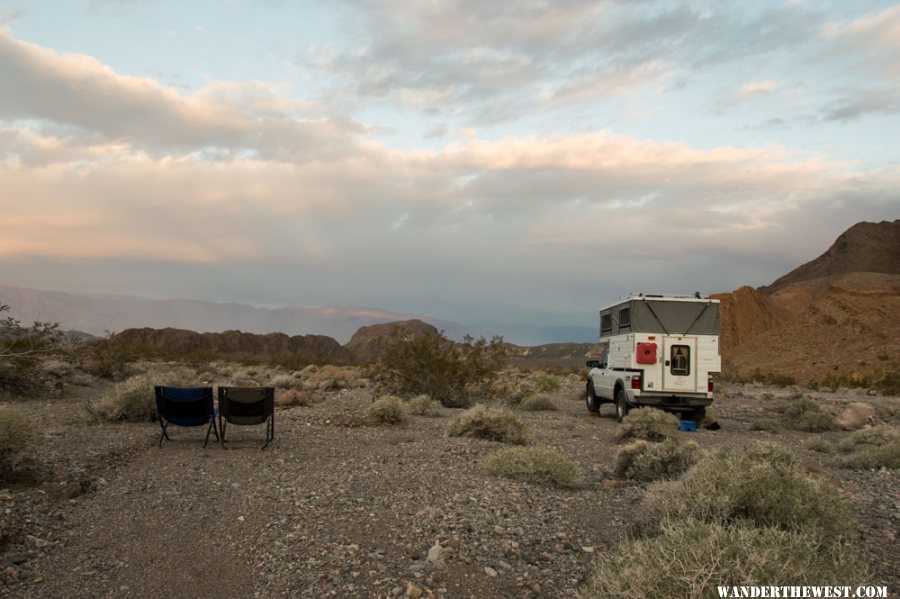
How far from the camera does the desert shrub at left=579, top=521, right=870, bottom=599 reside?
3193 mm

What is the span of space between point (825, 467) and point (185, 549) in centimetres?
892

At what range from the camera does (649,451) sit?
8.16 meters

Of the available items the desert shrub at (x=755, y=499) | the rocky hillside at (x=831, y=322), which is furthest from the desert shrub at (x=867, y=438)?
the rocky hillside at (x=831, y=322)

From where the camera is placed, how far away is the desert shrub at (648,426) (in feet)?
37.9

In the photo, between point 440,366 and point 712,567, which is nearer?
point 712,567

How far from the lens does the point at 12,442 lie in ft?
24.3

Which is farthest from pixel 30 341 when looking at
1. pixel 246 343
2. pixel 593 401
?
pixel 246 343

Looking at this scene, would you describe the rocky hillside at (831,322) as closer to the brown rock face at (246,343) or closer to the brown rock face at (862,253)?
the brown rock face at (862,253)

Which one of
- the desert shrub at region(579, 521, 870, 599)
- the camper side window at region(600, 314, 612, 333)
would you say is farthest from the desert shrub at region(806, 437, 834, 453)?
the desert shrub at region(579, 521, 870, 599)

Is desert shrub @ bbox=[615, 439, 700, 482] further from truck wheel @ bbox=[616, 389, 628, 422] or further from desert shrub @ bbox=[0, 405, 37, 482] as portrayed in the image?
desert shrub @ bbox=[0, 405, 37, 482]

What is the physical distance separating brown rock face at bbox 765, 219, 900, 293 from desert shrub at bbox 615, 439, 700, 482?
6905 cm

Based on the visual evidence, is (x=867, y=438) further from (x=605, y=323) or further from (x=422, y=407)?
(x=422, y=407)

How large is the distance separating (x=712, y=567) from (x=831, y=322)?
53646 millimetres

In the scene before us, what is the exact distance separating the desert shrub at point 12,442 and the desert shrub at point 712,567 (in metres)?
7.05
